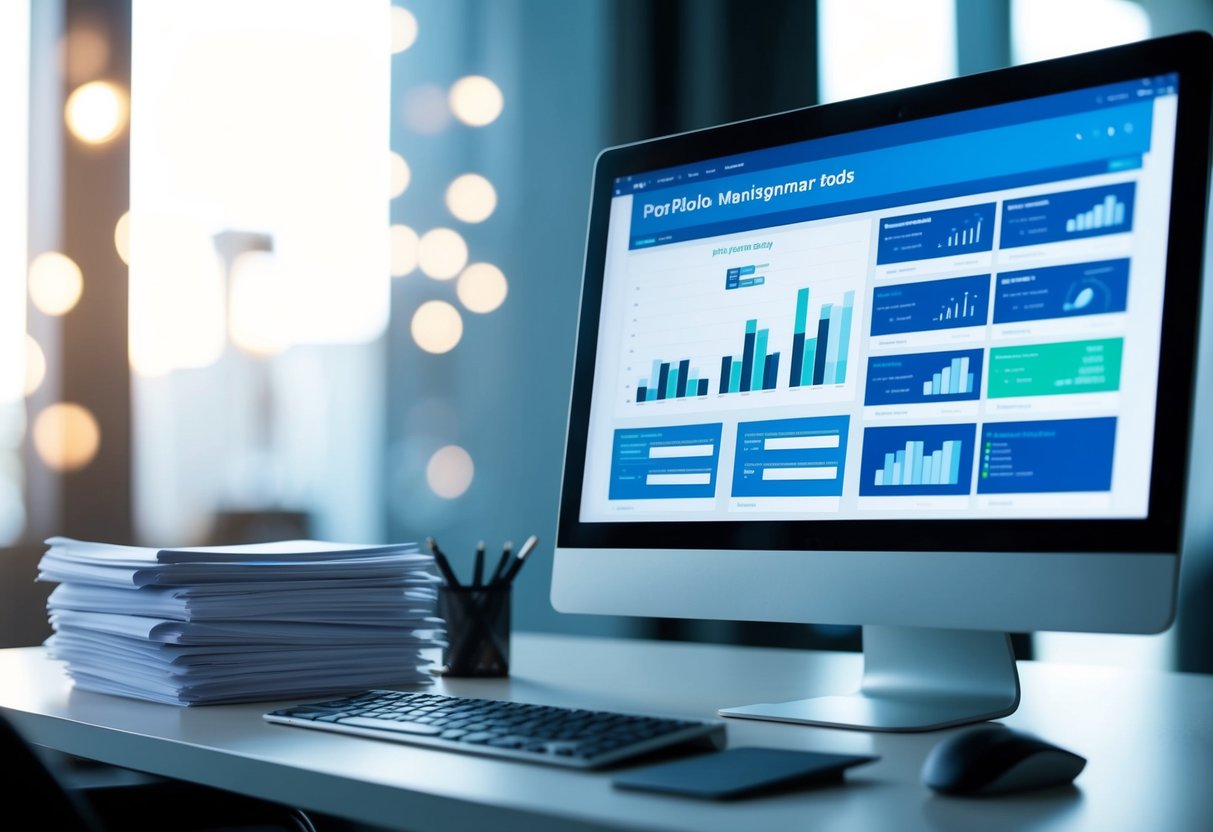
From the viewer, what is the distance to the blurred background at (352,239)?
6.73 feet

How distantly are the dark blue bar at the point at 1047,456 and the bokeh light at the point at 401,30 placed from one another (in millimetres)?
2158

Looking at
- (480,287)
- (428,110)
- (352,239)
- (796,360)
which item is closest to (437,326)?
(480,287)

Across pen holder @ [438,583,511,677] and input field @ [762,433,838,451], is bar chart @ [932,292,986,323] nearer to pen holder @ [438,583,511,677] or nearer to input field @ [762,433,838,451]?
input field @ [762,433,838,451]

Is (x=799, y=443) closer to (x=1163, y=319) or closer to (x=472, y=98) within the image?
(x=1163, y=319)

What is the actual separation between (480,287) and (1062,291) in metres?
1.95

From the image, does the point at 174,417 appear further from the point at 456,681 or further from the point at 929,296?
the point at 929,296

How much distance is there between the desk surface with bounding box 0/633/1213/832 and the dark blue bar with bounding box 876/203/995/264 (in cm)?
37

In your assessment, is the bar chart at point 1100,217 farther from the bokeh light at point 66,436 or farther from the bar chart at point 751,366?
the bokeh light at point 66,436

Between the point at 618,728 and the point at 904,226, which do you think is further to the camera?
the point at 904,226

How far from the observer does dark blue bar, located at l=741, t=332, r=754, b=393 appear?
105cm

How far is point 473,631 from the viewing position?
123 cm

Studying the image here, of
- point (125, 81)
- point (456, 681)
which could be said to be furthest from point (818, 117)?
point (125, 81)

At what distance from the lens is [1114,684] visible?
1229mm

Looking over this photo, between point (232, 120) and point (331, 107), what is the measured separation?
0.89 feet
